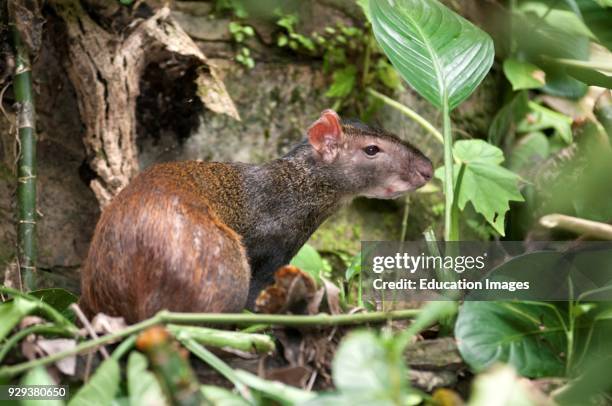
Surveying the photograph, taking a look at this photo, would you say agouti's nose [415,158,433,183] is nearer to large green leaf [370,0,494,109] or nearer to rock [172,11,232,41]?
large green leaf [370,0,494,109]

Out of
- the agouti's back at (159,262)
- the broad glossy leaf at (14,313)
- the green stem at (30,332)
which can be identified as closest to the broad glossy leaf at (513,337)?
the agouti's back at (159,262)

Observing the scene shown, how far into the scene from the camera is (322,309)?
9.90ft

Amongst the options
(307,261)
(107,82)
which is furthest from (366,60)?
(107,82)

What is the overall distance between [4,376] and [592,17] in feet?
14.5

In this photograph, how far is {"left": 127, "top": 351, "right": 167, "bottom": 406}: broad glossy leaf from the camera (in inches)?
87.5

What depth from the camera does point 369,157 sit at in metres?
4.73

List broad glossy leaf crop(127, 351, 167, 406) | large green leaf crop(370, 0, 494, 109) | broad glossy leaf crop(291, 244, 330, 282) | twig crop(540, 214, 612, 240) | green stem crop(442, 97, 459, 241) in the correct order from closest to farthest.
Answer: broad glossy leaf crop(127, 351, 167, 406)
twig crop(540, 214, 612, 240)
green stem crop(442, 97, 459, 241)
large green leaf crop(370, 0, 494, 109)
broad glossy leaf crop(291, 244, 330, 282)

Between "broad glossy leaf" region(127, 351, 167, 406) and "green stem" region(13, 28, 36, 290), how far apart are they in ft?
7.20

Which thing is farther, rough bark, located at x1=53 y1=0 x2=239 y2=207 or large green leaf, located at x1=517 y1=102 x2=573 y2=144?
large green leaf, located at x1=517 y1=102 x2=573 y2=144

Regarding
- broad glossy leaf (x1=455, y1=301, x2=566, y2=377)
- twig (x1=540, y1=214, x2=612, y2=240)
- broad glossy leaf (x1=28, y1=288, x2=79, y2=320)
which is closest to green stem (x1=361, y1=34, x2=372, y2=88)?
twig (x1=540, y1=214, x2=612, y2=240)

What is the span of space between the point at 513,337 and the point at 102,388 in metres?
1.59

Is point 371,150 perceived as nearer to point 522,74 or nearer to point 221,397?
point 522,74

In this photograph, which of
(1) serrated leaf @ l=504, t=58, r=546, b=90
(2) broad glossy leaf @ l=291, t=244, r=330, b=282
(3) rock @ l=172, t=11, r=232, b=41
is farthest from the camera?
(1) serrated leaf @ l=504, t=58, r=546, b=90

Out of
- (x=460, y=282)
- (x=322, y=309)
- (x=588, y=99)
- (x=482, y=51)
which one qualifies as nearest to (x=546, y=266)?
(x=460, y=282)
